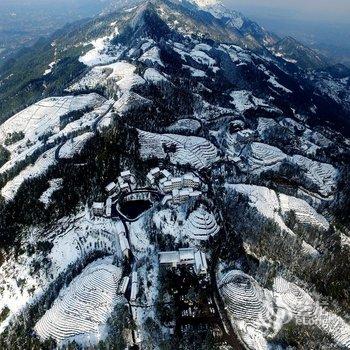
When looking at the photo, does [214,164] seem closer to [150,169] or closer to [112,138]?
[150,169]

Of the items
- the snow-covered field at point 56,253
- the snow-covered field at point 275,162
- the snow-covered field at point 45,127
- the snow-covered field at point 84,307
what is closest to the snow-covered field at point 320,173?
the snow-covered field at point 275,162

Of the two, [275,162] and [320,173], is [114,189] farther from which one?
[320,173]

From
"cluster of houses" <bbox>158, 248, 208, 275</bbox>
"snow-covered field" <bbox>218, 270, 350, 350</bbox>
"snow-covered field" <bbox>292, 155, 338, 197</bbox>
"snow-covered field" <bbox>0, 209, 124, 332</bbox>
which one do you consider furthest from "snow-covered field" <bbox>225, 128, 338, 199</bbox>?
"snow-covered field" <bbox>0, 209, 124, 332</bbox>

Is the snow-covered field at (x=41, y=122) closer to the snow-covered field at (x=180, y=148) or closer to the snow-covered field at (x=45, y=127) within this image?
the snow-covered field at (x=45, y=127)

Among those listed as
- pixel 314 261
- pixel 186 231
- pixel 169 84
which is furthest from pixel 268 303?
pixel 169 84

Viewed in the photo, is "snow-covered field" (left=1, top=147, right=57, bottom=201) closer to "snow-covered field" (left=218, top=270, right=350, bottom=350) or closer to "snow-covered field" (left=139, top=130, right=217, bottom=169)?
"snow-covered field" (left=139, top=130, right=217, bottom=169)

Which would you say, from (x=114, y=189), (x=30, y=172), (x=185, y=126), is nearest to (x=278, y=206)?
(x=114, y=189)
